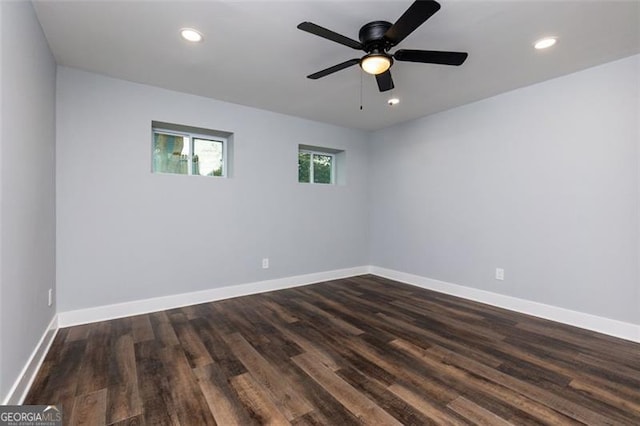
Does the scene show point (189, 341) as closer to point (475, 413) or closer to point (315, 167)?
point (475, 413)

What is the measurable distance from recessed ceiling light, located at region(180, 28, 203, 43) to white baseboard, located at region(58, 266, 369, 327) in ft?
8.38

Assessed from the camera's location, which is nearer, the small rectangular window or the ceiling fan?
the ceiling fan

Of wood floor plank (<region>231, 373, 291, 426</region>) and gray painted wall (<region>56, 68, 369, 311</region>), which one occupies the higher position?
gray painted wall (<region>56, 68, 369, 311</region>)

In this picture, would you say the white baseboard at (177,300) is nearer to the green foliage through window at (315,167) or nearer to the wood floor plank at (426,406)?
the green foliage through window at (315,167)

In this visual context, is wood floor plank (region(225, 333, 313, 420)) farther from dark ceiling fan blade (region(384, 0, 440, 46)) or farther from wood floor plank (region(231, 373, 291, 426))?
dark ceiling fan blade (region(384, 0, 440, 46))

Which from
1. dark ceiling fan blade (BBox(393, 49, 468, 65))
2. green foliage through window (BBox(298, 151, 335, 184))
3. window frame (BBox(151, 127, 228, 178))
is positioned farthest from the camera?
green foliage through window (BBox(298, 151, 335, 184))

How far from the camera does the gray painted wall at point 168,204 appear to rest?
9.02ft

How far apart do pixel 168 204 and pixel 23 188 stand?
1.49m

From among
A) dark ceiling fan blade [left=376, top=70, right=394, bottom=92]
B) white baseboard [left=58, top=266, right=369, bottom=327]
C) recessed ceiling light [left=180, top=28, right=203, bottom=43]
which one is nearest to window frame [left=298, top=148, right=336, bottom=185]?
white baseboard [left=58, top=266, right=369, bottom=327]

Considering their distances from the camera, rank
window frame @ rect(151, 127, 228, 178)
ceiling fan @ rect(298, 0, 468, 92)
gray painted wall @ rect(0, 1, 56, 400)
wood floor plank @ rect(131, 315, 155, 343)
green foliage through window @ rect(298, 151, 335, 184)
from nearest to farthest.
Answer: gray painted wall @ rect(0, 1, 56, 400), ceiling fan @ rect(298, 0, 468, 92), wood floor plank @ rect(131, 315, 155, 343), window frame @ rect(151, 127, 228, 178), green foliage through window @ rect(298, 151, 335, 184)

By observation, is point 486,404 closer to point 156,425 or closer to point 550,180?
point 156,425

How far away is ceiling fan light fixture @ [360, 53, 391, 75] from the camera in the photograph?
1972 mm

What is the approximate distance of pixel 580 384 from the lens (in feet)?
6.00

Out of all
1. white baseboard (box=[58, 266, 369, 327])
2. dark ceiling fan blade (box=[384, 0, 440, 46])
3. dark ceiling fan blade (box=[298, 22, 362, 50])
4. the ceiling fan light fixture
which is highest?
dark ceiling fan blade (box=[384, 0, 440, 46])
